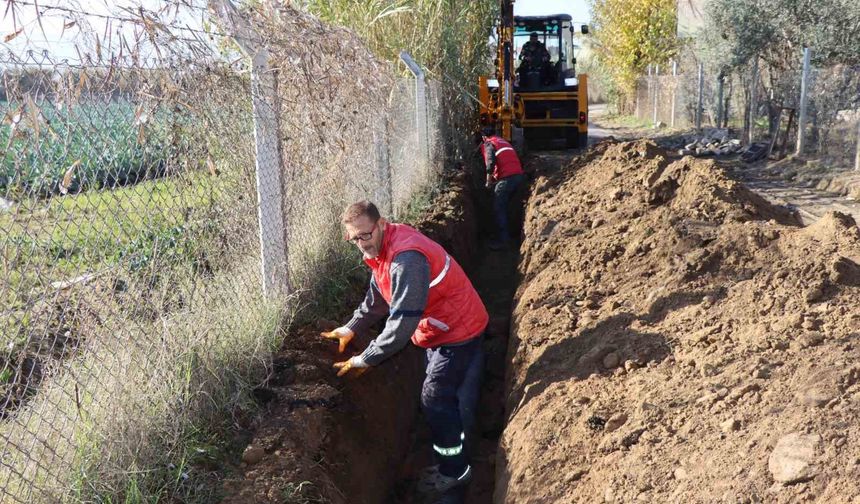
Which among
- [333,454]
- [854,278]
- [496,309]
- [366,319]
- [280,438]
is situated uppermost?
[854,278]

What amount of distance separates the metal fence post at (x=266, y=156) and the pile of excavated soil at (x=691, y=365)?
1.76 metres

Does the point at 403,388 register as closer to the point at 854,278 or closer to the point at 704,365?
the point at 704,365

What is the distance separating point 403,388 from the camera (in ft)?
18.3

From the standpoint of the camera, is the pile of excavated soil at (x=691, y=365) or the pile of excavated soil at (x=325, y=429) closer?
the pile of excavated soil at (x=691, y=365)

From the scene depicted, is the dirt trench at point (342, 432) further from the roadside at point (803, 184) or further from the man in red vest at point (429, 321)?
the roadside at point (803, 184)

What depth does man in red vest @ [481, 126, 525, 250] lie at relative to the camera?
1073 centimetres

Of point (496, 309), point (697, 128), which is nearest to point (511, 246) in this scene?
point (496, 309)

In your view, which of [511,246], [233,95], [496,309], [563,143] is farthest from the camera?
[563,143]

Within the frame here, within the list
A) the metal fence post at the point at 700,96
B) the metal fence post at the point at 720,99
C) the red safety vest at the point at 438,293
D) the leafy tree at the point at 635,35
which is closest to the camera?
the red safety vest at the point at 438,293

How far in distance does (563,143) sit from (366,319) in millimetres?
12721

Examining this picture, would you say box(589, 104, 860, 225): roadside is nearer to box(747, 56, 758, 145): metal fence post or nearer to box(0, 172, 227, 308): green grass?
box(747, 56, 758, 145): metal fence post

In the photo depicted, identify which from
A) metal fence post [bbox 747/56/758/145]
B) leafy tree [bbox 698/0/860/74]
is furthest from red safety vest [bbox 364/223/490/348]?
leafy tree [bbox 698/0/860/74]

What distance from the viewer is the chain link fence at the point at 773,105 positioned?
13.5m

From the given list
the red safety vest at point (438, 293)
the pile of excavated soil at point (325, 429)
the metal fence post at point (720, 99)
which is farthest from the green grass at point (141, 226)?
the metal fence post at point (720, 99)
